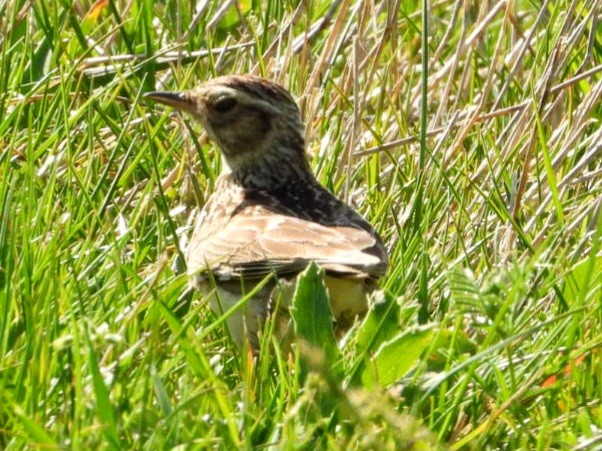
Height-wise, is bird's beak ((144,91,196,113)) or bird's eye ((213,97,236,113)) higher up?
bird's beak ((144,91,196,113))

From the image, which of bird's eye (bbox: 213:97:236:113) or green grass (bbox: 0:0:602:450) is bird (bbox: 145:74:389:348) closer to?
bird's eye (bbox: 213:97:236:113)

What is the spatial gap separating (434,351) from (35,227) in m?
1.26

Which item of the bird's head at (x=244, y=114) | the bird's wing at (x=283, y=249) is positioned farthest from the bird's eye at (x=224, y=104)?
the bird's wing at (x=283, y=249)

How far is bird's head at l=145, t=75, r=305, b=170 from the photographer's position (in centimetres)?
511

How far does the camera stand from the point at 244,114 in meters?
5.28

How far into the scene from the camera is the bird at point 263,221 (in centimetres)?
415

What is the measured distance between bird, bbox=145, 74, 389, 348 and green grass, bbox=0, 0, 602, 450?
10cm

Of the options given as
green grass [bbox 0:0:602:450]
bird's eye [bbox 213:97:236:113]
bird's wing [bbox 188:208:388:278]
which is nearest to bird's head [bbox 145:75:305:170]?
bird's eye [bbox 213:97:236:113]

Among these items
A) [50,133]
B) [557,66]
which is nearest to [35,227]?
[50,133]

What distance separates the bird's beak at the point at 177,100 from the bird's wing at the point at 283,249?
0.53 meters

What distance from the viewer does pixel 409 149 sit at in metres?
5.44

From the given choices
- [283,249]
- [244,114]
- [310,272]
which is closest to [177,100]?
[244,114]

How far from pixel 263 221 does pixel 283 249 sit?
0.45m

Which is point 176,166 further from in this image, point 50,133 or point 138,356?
point 138,356
